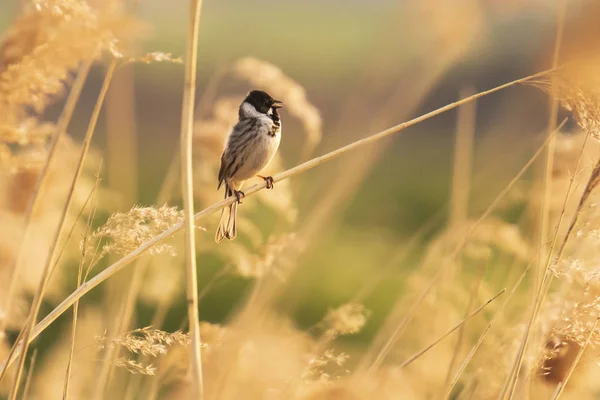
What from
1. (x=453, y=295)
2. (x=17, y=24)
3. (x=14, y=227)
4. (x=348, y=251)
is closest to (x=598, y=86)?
(x=17, y=24)

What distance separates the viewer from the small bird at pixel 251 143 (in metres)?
3.10

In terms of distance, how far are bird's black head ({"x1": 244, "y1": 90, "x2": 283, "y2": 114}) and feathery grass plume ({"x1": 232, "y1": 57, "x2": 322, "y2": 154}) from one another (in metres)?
0.51

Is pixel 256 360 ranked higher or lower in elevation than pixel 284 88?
lower

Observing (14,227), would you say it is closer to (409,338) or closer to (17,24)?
(17,24)

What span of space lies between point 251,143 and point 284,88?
52 cm

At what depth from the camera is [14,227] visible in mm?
2314

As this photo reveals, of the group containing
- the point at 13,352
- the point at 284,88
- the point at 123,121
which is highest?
the point at 284,88

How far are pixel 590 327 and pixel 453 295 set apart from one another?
1206mm

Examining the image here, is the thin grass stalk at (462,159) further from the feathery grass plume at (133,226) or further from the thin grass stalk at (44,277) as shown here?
the thin grass stalk at (44,277)

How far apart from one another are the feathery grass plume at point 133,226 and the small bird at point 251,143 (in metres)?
1.35

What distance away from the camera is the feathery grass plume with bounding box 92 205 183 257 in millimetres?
1522

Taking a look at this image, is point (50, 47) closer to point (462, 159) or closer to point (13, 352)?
point (13, 352)

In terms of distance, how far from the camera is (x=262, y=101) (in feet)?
11.0

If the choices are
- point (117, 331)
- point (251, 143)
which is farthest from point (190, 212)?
point (251, 143)
